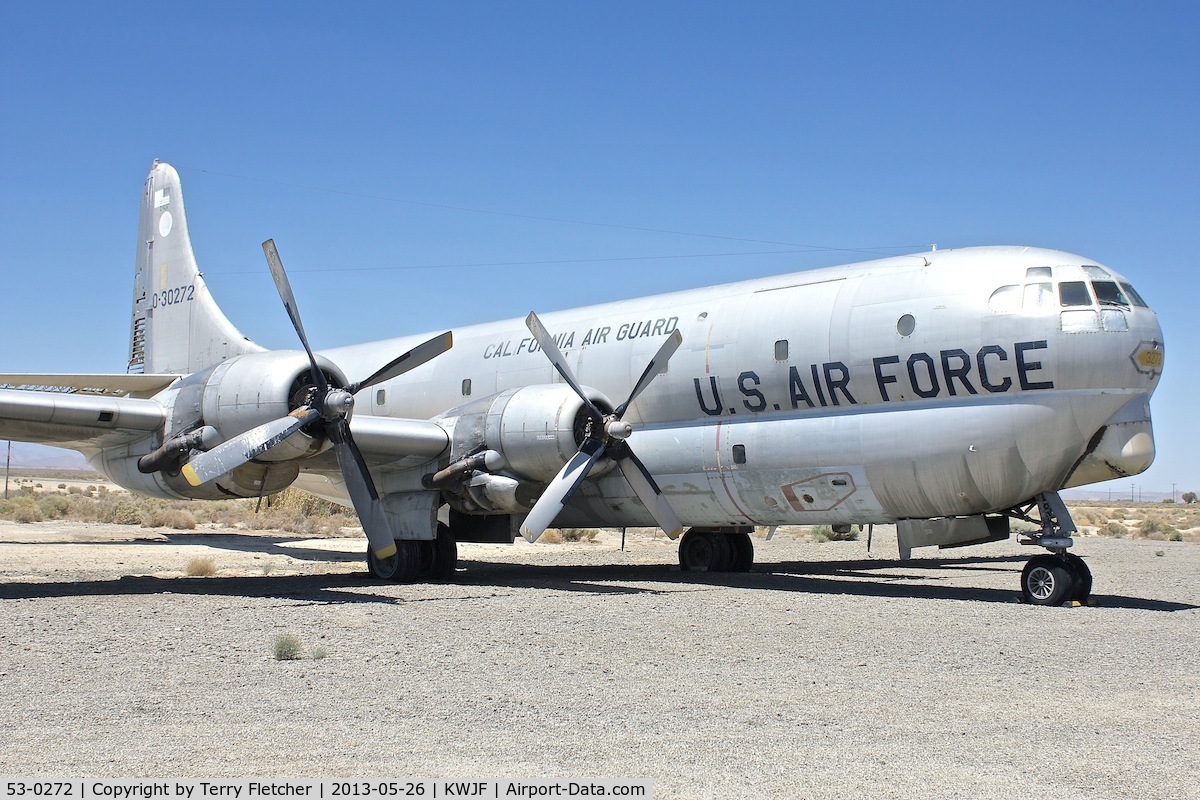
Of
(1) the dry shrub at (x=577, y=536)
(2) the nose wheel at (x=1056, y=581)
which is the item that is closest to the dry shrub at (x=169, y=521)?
(1) the dry shrub at (x=577, y=536)

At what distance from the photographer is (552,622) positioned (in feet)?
39.7

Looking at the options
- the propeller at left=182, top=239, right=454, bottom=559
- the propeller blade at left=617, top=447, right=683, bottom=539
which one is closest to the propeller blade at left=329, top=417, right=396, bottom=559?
the propeller at left=182, top=239, right=454, bottom=559

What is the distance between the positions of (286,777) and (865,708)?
3896 millimetres

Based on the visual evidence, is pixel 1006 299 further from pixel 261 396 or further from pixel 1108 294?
pixel 261 396

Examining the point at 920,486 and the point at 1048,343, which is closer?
the point at 1048,343

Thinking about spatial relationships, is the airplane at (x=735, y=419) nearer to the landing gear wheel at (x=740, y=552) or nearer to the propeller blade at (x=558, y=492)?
the propeller blade at (x=558, y=492)

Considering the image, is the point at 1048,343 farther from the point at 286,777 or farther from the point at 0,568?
the point at 0,568

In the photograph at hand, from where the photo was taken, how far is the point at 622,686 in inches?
327

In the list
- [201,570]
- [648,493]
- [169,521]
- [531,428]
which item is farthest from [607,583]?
[169,521]

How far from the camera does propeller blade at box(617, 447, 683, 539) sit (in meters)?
16.6

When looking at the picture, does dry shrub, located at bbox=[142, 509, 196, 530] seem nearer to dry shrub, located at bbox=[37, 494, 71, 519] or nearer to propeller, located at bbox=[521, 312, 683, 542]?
dry shrub, located at bbox=[37, 494, 71, 519]

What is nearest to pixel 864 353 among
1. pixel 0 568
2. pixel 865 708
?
pixel 865 708

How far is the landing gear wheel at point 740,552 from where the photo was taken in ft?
66.1

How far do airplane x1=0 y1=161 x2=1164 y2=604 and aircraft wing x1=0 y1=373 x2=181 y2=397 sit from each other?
0.17 feet
